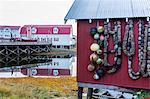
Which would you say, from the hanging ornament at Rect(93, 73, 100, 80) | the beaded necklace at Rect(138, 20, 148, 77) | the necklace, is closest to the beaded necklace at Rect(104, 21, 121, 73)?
the necklace

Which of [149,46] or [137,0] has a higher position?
[137,0]

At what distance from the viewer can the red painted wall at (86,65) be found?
495 inches

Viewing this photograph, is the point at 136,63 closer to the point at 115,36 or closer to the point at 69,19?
the point at 115,36

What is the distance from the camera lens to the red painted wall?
41.3 ft

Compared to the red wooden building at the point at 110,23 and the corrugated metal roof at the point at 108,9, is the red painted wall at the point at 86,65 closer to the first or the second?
the red wooden building at the point at 110,23

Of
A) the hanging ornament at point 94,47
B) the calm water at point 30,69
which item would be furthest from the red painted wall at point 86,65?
the calm water at point 30,69

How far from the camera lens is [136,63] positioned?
41.1ft

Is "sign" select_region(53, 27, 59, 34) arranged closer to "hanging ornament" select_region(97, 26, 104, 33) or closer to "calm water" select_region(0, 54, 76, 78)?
"calm water" select_region(0, 54, 76, 78)

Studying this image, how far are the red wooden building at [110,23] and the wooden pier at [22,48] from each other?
98.0 feet

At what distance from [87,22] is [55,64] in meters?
29.2

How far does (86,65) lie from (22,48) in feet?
111

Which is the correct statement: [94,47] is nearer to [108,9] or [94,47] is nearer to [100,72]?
[100,72]

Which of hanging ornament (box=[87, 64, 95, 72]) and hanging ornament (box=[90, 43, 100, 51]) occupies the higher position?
hanging ornament (box=[90, 43, 100, 51])

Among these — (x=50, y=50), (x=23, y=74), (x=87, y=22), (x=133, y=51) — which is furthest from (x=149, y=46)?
(x=50, y=50)
